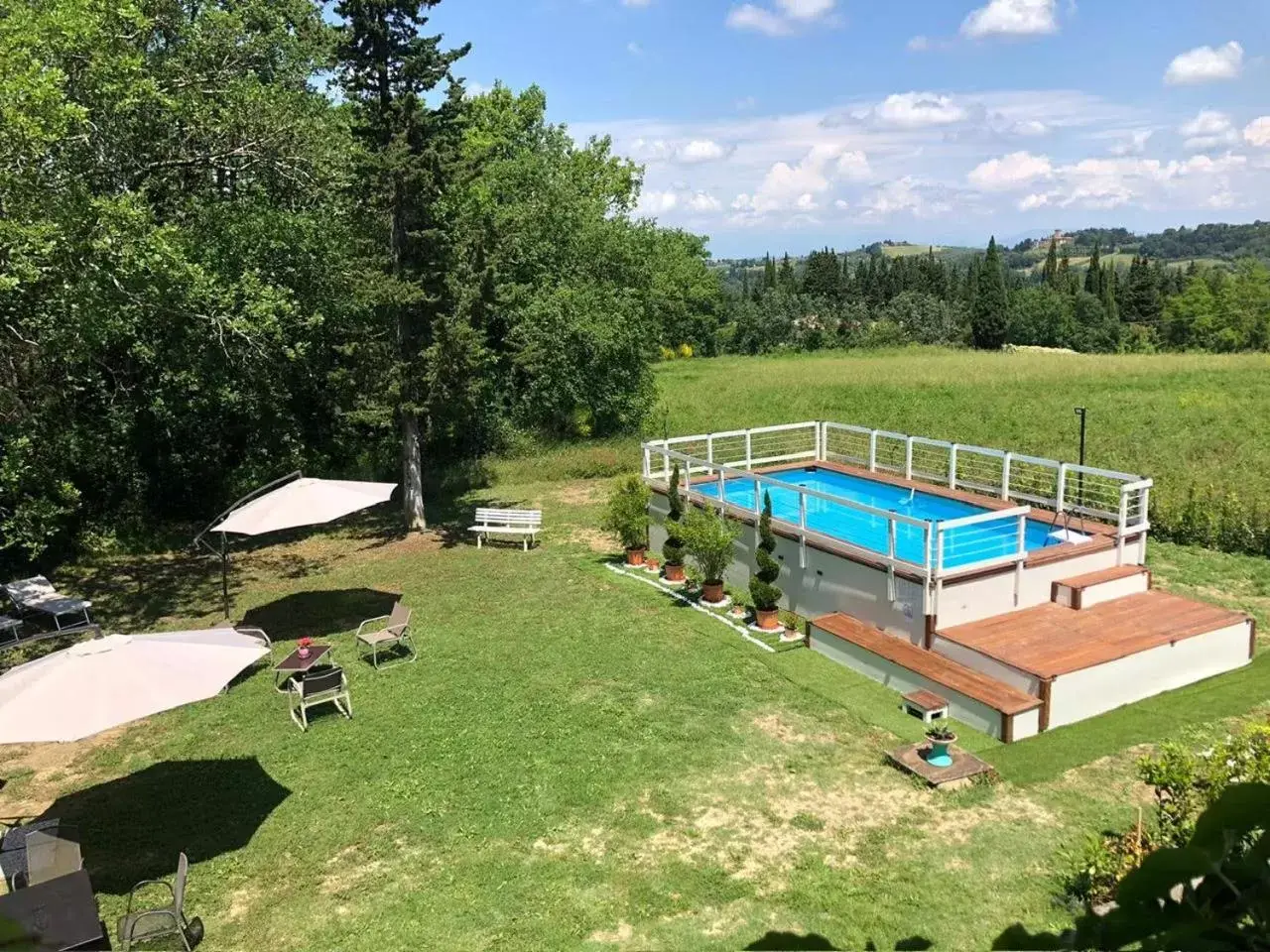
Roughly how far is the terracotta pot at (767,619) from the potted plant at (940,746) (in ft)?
12.6

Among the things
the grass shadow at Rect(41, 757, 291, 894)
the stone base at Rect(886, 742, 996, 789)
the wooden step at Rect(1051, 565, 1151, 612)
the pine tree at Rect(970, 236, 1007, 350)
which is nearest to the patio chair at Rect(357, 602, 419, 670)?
the grass shadow at Rect(41, 757, 291, 894)

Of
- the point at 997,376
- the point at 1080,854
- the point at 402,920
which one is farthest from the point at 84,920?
the point at 997,376

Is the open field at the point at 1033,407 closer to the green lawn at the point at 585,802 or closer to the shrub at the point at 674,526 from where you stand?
the shrub at the point at 674,526

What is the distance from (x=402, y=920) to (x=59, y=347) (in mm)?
10299

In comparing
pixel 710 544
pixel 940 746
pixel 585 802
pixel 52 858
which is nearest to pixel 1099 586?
pixel 940 746

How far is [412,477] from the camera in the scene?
18000 millimetres

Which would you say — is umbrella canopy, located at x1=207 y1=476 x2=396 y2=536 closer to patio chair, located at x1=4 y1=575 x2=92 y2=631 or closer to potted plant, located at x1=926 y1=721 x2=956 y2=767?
patio chair, located at x1=4 y1=575 x2=92 y2=631

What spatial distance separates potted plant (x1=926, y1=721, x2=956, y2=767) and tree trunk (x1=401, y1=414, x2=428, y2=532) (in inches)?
485

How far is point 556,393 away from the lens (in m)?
24.5

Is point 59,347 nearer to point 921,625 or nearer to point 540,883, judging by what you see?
point 540,883

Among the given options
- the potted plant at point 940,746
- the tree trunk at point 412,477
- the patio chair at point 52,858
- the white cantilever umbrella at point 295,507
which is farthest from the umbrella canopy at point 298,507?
the potted plant at point 940,746

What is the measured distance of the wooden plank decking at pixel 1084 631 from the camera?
941 centimetres

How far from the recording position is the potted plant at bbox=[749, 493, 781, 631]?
11.8 metres

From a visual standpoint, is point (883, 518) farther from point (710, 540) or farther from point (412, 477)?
point (412, 477)
